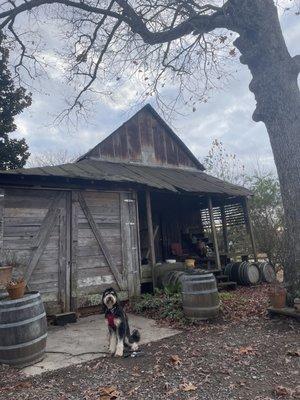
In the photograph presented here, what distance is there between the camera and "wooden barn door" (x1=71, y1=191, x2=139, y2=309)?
8.48m

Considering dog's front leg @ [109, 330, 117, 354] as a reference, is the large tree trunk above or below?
above

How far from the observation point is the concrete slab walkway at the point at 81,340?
4.94 m

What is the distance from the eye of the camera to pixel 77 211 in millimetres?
8711

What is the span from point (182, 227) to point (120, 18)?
9.19 metres

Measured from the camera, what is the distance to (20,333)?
15.7 ft

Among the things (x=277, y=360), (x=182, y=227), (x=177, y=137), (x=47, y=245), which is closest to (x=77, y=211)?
(x=47, y=245)

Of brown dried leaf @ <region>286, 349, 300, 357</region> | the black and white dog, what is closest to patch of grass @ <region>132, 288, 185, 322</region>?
the black and white dog

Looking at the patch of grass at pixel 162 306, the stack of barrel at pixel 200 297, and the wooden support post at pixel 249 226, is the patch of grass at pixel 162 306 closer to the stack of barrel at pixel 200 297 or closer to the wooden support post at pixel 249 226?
the stack of barrel at pixel 200 297

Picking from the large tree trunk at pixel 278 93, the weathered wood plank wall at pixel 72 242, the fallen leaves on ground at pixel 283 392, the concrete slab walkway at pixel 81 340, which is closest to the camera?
the fallen leaves on ground at pixel 283 392

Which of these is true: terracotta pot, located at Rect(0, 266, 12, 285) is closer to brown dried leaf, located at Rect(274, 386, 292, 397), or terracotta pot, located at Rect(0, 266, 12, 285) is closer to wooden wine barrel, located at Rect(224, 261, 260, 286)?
brown dried leaf, located at Rect(274, 386, 292, 397)

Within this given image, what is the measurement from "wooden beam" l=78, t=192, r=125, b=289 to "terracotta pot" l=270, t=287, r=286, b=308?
4320mm

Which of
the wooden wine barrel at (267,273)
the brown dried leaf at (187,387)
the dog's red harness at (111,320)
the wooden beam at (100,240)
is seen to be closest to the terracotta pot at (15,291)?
Answer: the dog's red harness at (111,320)

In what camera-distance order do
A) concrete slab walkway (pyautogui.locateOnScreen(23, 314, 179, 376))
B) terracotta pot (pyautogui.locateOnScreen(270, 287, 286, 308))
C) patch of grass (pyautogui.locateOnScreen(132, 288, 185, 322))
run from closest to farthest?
concrete slab walkway (pyautogui.locateOnScreen(23, 314, 179, 376)), terracotta pot (pyautogui.locateOnScreen(270, 287, 286, 308)), patch of grass (pyautogui.locateOnScreen(132, 288, 185, 322))

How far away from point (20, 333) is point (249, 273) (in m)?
8.48
